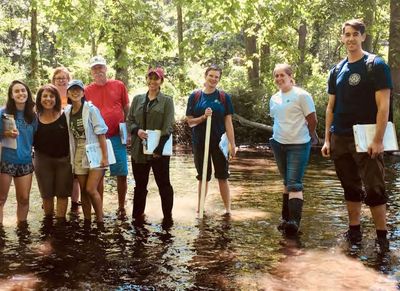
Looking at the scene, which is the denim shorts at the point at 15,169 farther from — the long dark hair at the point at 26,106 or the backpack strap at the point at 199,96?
the backpack strap at the point at 199,96

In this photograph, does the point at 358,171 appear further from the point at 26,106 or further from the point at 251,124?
the point at 251,124

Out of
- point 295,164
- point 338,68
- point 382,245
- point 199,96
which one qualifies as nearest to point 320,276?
A: point 382,245

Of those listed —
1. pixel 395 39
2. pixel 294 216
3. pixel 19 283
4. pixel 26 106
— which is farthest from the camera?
pixel 395 39

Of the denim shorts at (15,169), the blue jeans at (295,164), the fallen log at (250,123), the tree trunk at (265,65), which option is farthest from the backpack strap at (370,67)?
the tree trunk at (265,65)

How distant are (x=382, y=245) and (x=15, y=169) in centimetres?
422

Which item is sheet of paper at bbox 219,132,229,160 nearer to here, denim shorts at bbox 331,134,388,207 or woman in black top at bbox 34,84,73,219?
denim shorts at bbox 331,134,388,207

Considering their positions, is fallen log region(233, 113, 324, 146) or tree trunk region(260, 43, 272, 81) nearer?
fallen log region(233, 113, 324, 146)

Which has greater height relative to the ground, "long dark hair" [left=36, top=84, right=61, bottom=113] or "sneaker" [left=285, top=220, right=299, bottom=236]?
"long dark hair" [left=36, top=84, right=61, bottom=113]

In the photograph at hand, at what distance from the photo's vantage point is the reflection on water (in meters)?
4.19

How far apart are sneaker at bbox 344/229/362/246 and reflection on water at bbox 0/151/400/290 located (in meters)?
0.08

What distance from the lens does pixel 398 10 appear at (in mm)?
15781

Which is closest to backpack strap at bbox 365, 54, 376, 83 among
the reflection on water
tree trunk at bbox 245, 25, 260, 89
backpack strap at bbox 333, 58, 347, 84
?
backpack strap at bbox 333, 58, 347, 84

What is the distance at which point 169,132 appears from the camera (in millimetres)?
6141

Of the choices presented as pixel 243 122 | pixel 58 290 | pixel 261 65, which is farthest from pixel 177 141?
pixel 58 290
